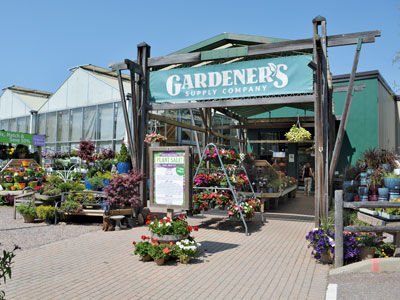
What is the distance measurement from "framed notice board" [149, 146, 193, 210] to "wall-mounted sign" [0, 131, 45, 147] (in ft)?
39.2

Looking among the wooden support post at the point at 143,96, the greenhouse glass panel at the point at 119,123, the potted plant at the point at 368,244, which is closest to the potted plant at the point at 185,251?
the potted plant at the point at 368,244

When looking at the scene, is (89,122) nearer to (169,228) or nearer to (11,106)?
(11,106)

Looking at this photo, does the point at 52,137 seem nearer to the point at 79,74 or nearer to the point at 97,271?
the point at 79,74

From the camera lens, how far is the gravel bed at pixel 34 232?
7.03 meters

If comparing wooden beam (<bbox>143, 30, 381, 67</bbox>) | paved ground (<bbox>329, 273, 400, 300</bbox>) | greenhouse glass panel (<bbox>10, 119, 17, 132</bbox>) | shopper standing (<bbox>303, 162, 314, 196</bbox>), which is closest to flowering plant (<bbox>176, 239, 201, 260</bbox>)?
paved ground (<bbox>329, 273, 400, 300</bbox>)

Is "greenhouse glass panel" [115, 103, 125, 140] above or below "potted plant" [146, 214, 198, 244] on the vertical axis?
above

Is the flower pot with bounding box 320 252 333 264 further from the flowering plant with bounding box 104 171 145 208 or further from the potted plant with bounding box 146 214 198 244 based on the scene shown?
the flowering plant with bounding box 104 171 145 208

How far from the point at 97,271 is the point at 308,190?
13.9m

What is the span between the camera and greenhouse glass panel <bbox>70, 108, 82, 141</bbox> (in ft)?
67.8

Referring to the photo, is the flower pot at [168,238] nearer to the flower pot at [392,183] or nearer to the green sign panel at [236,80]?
the green sign panel at [236,80]

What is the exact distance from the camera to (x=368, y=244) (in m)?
5.51

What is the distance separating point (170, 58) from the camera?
9.49 meters

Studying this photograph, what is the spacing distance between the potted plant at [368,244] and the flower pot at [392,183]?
208 centimetres

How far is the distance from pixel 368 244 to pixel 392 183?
2.32 metres
